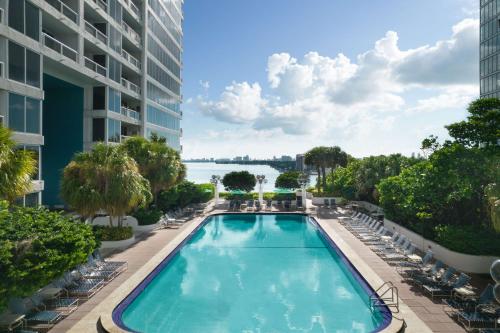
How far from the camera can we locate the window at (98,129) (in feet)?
98.3

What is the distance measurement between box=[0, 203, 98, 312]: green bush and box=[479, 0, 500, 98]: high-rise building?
53100mm

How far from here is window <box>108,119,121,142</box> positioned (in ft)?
100

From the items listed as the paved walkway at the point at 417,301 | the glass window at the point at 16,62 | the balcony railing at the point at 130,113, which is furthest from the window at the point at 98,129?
the paved walkway at the point at 417,301

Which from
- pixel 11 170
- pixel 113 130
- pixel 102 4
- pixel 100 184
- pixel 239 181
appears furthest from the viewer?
pixel 239 181

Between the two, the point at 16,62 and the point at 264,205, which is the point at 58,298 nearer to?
the point at 16,62

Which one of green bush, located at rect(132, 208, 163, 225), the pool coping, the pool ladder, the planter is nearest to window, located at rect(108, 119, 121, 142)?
green bush, located at rect(132, 208, 163, 225)

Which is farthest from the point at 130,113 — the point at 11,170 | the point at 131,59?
the point at 11,170

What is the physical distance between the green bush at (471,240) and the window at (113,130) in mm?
25804

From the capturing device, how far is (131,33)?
35.7 meters

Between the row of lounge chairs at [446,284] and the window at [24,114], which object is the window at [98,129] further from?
the row of lounge chairs at [446,284]

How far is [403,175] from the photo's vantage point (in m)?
23.3

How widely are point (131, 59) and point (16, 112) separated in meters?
20.0

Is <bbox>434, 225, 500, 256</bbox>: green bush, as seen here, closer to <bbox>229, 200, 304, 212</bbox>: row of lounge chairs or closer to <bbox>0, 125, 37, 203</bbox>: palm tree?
<bbox>0, 125, 37, 203</bbox>: palm tree

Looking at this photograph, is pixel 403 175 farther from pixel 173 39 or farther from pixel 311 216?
pixel 173 39
